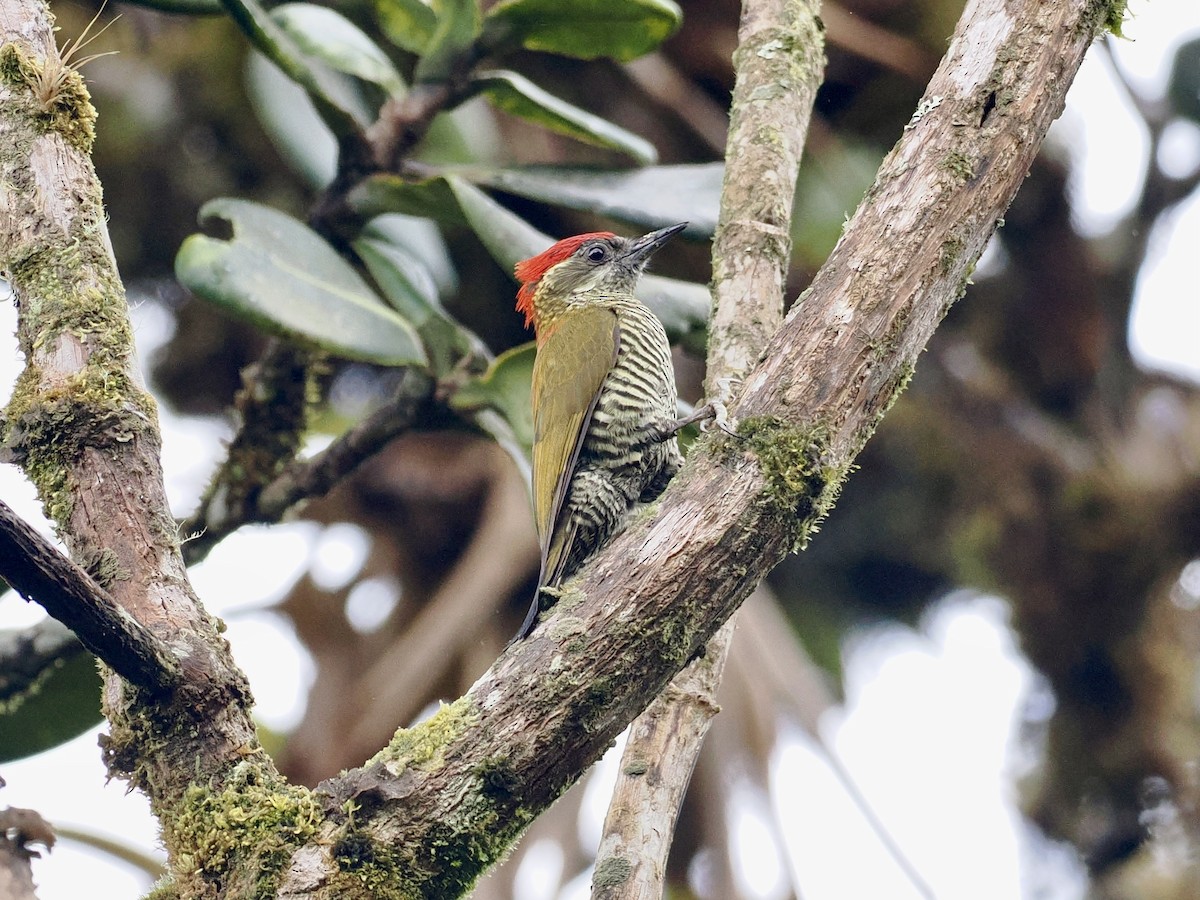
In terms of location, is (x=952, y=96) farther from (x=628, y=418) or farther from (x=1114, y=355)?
(x=1114, y=355)

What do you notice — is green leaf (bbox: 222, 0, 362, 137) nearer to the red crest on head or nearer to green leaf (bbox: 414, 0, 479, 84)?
green leaf (bbox: 414, 0, 479, 84)

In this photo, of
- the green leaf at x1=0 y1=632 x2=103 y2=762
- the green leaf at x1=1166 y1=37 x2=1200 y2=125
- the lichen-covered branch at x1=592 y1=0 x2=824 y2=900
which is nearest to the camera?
the lichen-covered branch at x1=592 y1=0 x2=824 y2=900

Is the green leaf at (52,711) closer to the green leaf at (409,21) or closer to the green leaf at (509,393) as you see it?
the green leaf at (509,393)

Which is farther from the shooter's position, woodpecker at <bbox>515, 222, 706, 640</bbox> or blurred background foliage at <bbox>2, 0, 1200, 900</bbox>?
blurred background foliage at <bbox>2, 0, 1200, 900</bbox>

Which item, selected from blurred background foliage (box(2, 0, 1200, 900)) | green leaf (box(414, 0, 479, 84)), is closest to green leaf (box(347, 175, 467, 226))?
green leaf (box(414, 0, 479, 84))

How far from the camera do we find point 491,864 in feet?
5.62

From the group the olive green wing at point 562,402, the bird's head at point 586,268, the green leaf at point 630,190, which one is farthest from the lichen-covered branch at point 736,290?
the bird's head at point 586,268

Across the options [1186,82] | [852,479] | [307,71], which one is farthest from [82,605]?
[1186,82]

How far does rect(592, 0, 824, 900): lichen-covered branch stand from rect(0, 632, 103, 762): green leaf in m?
1.29

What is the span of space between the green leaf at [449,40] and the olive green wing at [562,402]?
0.79 meters

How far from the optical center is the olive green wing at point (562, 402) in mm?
3084

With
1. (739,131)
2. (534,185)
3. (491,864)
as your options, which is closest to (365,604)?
(534,185)

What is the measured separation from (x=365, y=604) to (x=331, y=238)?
2.22 m

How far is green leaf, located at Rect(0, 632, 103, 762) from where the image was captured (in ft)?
8.75
